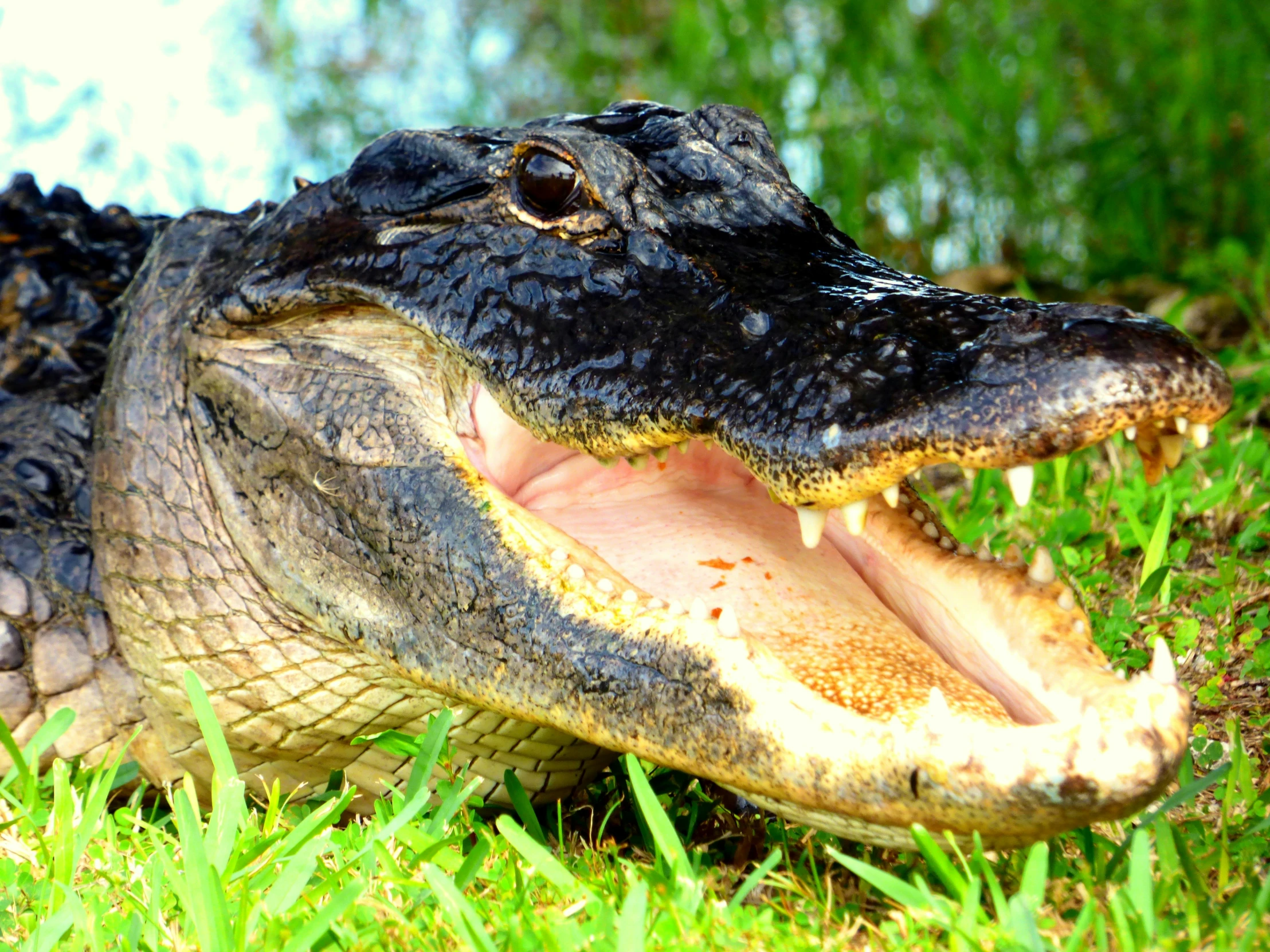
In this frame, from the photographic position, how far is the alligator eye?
6.07 ft

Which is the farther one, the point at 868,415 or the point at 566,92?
the point at 566,92

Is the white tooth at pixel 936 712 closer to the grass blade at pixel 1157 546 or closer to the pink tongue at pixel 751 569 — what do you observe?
the pink tongue at pixel 751 569

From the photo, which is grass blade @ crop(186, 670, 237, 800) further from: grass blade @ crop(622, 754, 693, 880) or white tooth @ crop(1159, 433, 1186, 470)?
white tooth @ crop(1159, 433, 1186, 470)

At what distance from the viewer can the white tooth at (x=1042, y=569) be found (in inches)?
62.2

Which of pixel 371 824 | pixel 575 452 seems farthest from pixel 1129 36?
pixel 371 824

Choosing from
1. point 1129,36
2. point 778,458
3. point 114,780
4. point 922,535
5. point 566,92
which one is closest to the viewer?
point 778,458

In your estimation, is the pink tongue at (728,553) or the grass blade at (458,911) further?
the pink tongue at (728,553)

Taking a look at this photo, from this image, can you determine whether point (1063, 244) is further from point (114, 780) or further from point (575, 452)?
point (114, 780)

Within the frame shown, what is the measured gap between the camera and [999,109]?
Answer: 4883 millimetres

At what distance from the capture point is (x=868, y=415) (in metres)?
1.34

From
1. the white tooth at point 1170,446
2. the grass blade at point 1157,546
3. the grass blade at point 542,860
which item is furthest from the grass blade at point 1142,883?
the grass blade at point 1157,546

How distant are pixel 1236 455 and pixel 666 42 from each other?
397cm

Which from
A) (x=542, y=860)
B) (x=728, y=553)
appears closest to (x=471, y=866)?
(x=542, y=860)

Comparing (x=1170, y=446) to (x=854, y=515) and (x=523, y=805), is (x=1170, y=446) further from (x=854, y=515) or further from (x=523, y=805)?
(x=523, y=805)
